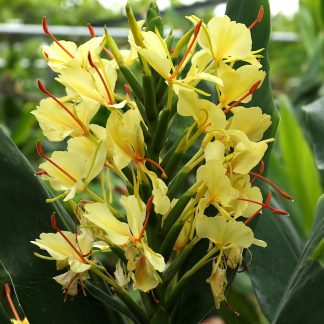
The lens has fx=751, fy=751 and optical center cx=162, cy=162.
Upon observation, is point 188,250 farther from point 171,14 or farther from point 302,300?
point 171,14

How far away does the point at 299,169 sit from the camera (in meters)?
1.46

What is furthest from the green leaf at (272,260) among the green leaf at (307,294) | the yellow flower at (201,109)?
the yellow flower at (201,109)

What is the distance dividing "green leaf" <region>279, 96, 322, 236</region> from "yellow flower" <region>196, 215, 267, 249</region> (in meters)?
0.79

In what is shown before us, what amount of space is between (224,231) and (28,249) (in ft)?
0.63

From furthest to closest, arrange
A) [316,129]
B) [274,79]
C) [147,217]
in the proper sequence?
[274,79] < [316,129] < [147,217]

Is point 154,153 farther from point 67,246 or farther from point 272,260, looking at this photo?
point 272,260

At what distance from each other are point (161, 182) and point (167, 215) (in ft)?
0.18

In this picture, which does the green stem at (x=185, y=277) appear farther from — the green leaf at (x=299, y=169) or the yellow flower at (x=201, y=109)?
the green leaf at (x=299, y=169)

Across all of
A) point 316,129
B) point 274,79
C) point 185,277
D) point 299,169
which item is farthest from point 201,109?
point 274,79

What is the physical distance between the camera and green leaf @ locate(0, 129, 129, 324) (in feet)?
2.22

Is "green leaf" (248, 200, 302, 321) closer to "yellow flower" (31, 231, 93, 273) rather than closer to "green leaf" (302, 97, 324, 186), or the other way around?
"green leaf" (302, 97, 324, 186)

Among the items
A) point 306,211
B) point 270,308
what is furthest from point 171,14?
point 270,308

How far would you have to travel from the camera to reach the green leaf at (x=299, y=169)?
1.42 meters

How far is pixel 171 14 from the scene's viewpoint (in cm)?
248
